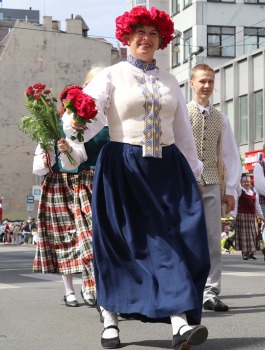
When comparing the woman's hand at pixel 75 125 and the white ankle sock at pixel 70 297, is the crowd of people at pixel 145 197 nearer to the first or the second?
the woman's hand at pixel 75 125

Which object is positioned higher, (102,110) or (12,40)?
(12,40)

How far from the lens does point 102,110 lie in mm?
6254

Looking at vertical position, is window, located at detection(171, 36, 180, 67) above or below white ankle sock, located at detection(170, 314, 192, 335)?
above

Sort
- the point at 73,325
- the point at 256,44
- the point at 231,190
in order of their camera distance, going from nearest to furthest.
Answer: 1. the point at 73,325
2. the point at 231,190
3. the point at 256,44

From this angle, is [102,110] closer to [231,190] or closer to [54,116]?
[54,116]

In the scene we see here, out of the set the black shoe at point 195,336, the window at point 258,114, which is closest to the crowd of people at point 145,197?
the black shoe at point 195,336

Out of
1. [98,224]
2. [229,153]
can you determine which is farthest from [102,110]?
[229,153]

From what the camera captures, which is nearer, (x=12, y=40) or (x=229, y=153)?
(x=229, y=153)

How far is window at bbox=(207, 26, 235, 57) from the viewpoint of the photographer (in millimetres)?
56062

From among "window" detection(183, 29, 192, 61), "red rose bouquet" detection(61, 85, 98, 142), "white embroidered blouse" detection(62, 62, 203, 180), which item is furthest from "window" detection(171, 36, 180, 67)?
"red rose bouquet" detection(61, 85, 98, 142)

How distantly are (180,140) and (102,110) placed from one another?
0.58 meters

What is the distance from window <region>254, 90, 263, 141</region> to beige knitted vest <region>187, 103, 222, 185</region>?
36.2 m

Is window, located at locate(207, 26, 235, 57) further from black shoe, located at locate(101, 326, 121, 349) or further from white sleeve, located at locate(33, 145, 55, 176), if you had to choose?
black shoe, located at locate(101, 326, 121, 349)

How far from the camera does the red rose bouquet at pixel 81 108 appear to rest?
6055 millimetres
